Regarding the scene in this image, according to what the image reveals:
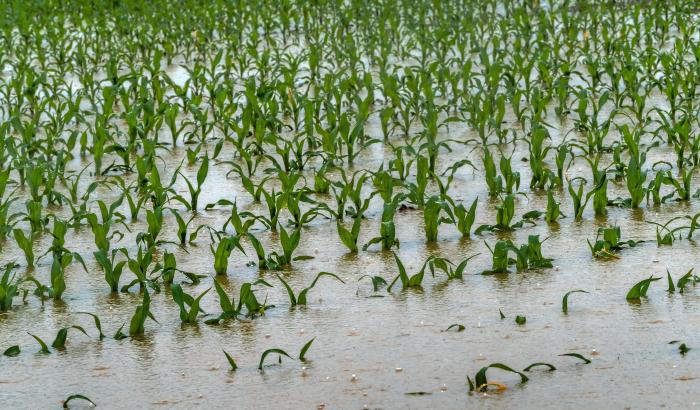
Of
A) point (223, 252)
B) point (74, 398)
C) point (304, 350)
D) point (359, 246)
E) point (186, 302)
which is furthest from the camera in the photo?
point (359, 246)

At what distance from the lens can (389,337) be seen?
3580mm

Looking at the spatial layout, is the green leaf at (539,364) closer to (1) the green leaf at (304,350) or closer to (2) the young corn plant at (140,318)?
(1) the green leaf at (304,350)

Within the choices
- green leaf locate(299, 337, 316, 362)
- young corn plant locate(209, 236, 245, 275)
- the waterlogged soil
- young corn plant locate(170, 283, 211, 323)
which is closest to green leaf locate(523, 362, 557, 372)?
the waterlogged soil

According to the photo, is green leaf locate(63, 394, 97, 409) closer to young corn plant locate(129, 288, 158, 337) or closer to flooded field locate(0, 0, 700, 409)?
flooded field locate(0, 0, 700, 409)

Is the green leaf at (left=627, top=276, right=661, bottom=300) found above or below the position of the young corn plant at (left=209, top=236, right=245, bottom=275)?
below

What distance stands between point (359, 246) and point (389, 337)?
104 centimetres

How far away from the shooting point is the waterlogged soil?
10.4 feet

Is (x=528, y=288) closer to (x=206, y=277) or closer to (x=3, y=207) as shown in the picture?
(x=206, y=277)

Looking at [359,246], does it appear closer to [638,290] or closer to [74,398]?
[638,290]

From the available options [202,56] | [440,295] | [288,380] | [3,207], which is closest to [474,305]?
[440,295]

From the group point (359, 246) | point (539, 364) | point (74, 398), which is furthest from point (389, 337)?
point (359, 246)

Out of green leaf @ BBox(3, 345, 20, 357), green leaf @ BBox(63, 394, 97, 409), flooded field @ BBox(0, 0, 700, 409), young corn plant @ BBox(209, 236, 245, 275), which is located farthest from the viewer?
young corn plant @ BBox(209, 236, 245, 275)

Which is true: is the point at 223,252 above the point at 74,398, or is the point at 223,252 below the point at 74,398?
above

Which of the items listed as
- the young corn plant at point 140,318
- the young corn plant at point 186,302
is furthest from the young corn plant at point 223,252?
the young corn plant at point 140,318
